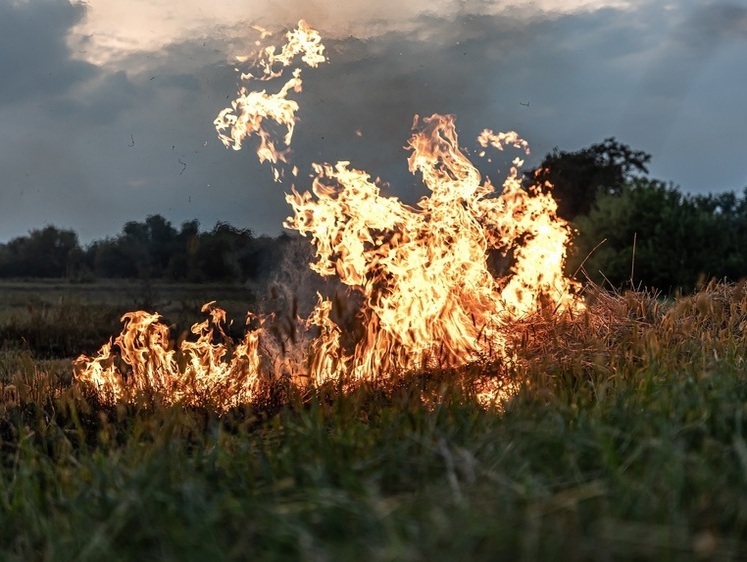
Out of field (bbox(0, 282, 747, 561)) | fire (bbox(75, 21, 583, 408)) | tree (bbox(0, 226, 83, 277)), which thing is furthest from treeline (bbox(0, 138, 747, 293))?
field (bbox(0, 282, 747, 561))

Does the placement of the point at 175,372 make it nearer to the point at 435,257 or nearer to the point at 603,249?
the point at 435,257

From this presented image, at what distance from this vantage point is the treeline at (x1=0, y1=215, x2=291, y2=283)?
18.4 meters

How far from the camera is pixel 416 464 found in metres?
4.16

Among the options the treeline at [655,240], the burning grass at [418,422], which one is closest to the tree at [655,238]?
the treeline at [655,240]

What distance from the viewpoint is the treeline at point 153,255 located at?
18.4 metres

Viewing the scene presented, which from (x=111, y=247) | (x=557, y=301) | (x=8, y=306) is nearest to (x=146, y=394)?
(x=557, y=301)

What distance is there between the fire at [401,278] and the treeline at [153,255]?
455 centimetres

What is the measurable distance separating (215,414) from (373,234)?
3180mm

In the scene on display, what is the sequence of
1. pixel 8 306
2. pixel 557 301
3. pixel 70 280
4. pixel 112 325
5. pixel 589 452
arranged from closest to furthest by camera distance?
1. pixel 589 452
2. pixel 557 301
3. pixel 112 325
4. pixel 8 306
5. pixel 70 280

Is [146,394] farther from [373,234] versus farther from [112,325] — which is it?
[112,325]

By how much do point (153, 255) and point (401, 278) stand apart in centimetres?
1368

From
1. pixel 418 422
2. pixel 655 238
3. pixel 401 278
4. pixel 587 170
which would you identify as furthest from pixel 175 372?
pixel 587 170

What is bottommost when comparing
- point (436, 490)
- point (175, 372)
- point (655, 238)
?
point (436, 490)

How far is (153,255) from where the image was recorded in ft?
73.0
